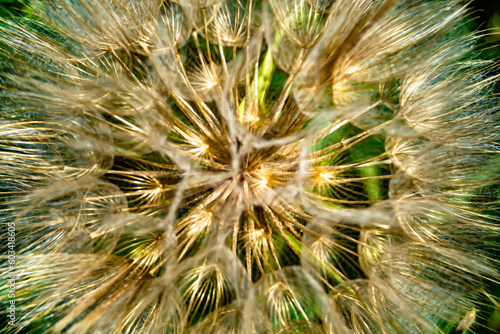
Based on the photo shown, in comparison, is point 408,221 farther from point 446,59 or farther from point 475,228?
point 446,59

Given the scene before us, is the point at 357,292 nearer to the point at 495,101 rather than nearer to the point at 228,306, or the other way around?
the point at 228,306

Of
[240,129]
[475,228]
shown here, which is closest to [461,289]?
[475,228]

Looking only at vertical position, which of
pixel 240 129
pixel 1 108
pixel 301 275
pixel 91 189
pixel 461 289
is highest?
pixel 1 108

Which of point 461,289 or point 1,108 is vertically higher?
point 1,108

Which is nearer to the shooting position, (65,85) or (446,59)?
(65,85)

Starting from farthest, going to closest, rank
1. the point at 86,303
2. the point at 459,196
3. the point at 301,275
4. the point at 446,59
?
1. the point at 459,196
2. the point at 446,59
3. the point at 301,275
4. the point at 86,303

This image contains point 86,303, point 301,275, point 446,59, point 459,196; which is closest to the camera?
point 86,303

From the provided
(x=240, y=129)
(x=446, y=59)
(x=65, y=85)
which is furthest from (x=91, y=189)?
(x=446, y=59)
